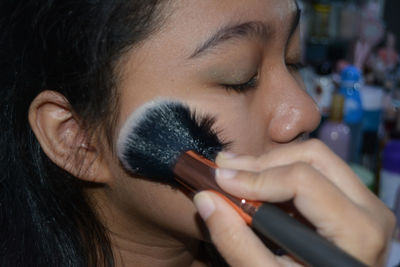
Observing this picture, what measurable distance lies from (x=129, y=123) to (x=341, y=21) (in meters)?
1.41

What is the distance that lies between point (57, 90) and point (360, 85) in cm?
104

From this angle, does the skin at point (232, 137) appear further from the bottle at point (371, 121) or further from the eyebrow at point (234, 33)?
the bottle at point (371, 121)

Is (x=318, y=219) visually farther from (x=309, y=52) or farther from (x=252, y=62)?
(x=309, y=52)

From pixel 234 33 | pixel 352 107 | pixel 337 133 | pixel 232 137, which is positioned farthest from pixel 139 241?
pixel 352 107

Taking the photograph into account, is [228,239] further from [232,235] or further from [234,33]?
[234,33]

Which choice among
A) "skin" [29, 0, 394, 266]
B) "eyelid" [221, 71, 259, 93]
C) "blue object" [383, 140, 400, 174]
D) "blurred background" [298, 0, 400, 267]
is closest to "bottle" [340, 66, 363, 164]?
"blurred background" [298, 0, 400, 267]

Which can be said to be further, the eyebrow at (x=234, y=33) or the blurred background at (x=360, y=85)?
the blurred background at (x=360, y=85)

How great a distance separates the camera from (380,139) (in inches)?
52.3

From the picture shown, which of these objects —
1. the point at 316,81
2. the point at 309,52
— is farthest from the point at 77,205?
the point at 309,52

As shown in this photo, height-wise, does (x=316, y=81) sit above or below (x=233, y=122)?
below

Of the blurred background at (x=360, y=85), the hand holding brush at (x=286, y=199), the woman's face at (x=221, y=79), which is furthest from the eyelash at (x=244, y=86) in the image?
the blurred background at (x=360, y=85)

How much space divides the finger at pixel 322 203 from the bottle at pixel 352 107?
2.93ft

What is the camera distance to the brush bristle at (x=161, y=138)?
1.64ft

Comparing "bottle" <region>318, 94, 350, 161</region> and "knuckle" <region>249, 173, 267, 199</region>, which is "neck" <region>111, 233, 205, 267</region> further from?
"bottle" <region>318, 94, 350, 161</region>
